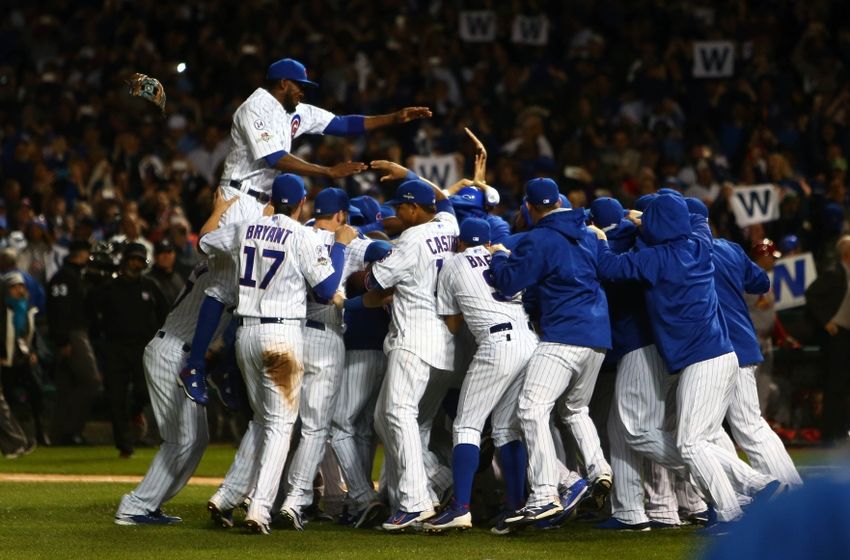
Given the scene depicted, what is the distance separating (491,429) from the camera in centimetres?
849

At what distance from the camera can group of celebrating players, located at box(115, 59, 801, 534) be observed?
7.77m

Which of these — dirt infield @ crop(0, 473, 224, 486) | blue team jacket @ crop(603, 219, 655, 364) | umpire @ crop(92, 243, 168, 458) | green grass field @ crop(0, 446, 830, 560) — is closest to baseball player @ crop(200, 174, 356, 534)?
green grass field @ crop(0, 446, 830, 560)

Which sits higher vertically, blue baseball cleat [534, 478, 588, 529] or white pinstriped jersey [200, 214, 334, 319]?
white pinstriped jersey [200, 214, 334, 319]

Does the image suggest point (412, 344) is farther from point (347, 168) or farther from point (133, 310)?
point (133, 310)

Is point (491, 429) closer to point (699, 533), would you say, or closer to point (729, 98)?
point (699, 533)

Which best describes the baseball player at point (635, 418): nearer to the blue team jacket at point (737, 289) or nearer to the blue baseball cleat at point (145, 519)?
the blue team jacket at point (737, 289)

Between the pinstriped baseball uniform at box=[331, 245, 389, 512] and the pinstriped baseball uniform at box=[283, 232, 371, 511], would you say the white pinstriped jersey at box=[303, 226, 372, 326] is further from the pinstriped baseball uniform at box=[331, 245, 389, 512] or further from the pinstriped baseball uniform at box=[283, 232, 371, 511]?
the pinstriped baseball uniform at box=[331, 245, 389, 512]

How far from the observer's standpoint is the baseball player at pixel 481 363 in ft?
25.6

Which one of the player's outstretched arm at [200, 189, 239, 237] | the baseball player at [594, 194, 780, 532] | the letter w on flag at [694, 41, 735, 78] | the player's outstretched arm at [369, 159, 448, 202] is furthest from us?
the letter w on flag at [694, 41, 735, 78]

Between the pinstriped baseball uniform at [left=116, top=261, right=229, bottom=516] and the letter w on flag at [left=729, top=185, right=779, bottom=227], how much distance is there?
8.24m

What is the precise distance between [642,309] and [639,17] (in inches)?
520

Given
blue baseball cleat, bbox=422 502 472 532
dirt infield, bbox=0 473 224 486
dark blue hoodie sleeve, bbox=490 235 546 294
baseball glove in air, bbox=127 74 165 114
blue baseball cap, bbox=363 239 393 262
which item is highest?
baseball glove in air, bbox=127 74 165 114

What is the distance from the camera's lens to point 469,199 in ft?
30.3

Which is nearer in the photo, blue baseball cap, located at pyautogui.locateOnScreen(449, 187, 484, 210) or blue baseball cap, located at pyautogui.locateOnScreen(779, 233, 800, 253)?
blue baseball cap, located at pyautogui.locateOnScreen(449, 187, 484, 210)
